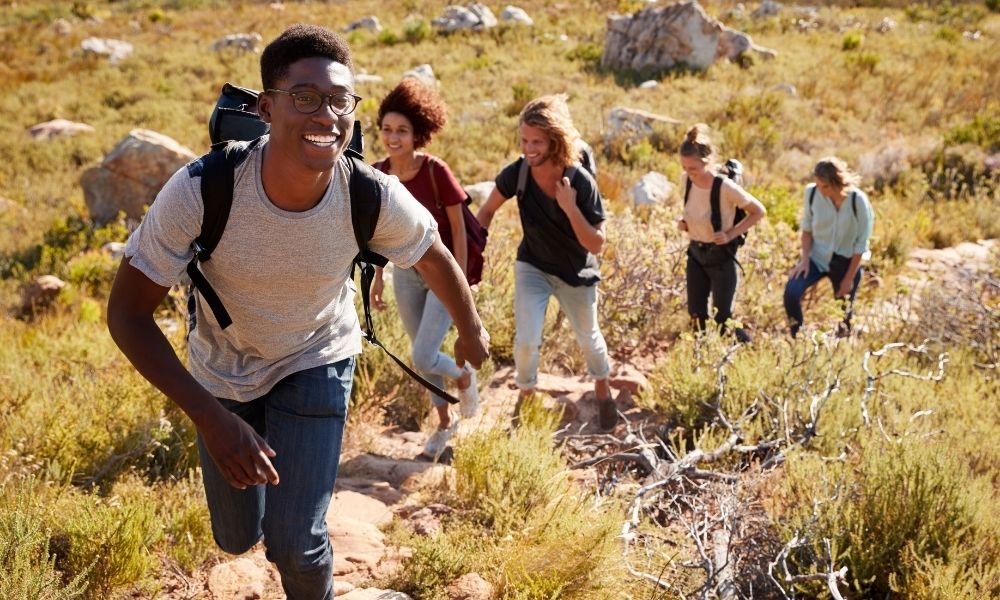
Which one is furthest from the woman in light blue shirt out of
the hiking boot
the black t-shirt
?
the black t-shirt

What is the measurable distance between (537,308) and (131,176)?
8853 mm

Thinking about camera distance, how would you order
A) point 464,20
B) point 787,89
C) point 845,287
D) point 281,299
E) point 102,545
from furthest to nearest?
point 464,20 → point 787,89 → point 845,287 → point 102,545 → point 281,299

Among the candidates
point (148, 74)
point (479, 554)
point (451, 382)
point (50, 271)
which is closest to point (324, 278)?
point (479, 554)

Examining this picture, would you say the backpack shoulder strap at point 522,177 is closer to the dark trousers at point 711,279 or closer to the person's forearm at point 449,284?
the dark trousers at point 711,279

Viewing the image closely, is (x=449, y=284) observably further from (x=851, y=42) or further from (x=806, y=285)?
(x=851, y=42)

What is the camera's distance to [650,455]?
13.6 ft

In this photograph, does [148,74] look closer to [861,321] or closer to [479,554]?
[861,321]

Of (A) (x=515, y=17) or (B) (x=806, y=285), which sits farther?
(A) (x=515, y=17)

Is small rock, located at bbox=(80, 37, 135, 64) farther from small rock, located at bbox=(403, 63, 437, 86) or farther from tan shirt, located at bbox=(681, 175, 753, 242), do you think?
tan shirt, located at bbox=(681, 175, 753, 242)

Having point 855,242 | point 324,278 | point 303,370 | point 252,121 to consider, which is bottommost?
point 855,242

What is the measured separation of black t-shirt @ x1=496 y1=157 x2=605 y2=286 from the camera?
4.37 meters

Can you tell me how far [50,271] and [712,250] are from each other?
26.5 ft

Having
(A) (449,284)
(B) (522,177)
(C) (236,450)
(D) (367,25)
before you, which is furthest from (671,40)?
(C) (236,450)

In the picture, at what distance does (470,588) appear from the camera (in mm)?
3027
